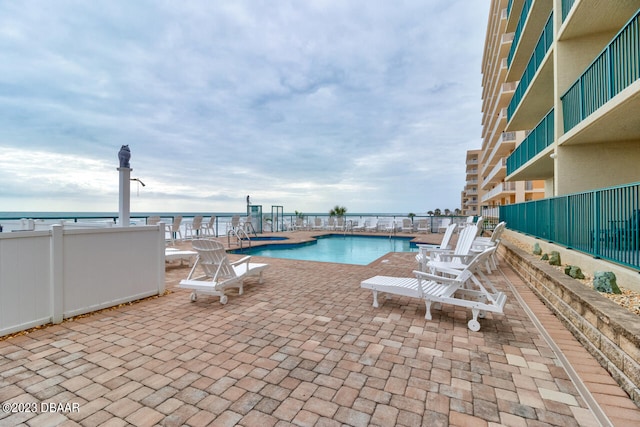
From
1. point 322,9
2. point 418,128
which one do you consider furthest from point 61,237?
point 418,128

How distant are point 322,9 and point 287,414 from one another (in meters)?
10.7

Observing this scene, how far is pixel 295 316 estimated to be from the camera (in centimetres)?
332

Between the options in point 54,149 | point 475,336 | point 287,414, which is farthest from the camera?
point 54,149

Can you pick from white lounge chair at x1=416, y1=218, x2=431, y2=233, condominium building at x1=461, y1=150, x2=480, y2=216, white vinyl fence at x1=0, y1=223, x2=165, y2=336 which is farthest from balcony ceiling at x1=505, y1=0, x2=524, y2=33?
condominium building at x1=461, y1=150, x2=480, y2=216

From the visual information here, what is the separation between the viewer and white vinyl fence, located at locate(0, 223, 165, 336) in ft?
8.98

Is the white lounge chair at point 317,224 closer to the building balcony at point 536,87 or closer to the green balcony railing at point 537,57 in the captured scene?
the building balcony at point 536,87

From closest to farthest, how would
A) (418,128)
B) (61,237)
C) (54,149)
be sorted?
(61,237)
(54,149)
(418,128)

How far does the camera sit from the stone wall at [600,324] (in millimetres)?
1837

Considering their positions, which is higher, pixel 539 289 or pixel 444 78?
pixel 444 78

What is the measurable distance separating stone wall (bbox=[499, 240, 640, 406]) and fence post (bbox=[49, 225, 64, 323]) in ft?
16.0

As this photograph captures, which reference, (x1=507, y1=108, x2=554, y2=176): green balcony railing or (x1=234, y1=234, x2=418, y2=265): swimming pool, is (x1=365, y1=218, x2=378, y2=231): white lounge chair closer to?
(x1=234, y1=234, x2=418, y2=265): swimming pool

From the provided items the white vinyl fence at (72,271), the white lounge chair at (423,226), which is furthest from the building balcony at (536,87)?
the white vinyl fence at (72,271)

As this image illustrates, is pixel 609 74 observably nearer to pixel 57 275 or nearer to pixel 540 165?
pixel 540 165

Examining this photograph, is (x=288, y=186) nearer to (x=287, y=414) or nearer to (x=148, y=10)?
(x=148, y=10)
